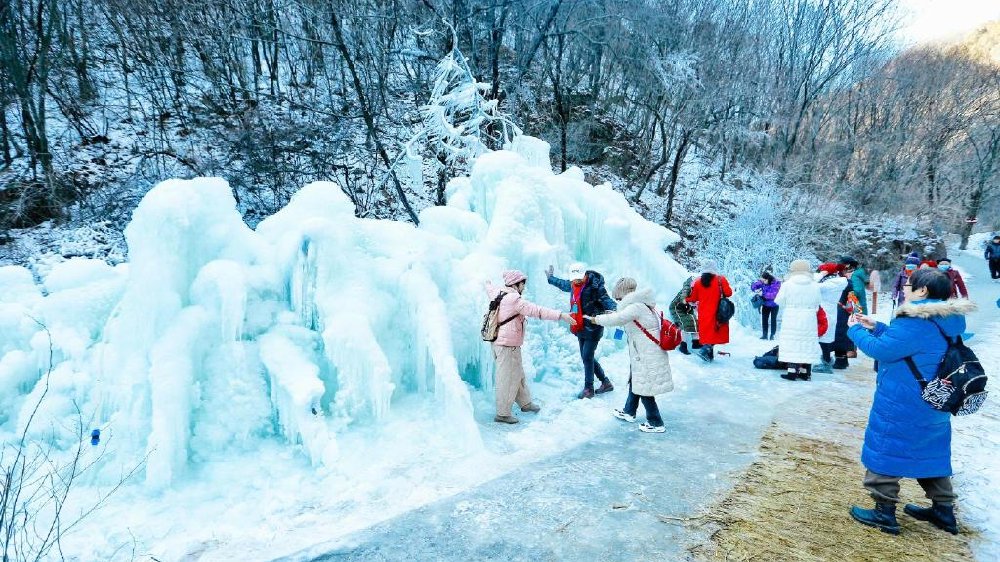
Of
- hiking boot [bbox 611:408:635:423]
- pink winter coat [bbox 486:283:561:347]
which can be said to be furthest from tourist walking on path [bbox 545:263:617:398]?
pink winter coat [bbox 486:283:561:347]

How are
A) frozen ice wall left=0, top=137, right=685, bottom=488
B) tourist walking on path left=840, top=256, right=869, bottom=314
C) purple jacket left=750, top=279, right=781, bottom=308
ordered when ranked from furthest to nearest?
purple jacket left=750, top=279, right=781, bottom=308 → tourist walking on path left=840, top=256, right=869, bottom=314 → frozen ice wall left=0, top=137, right=685, bottom=488

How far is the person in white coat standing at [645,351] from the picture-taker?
15.4ft

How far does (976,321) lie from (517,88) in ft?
42.4

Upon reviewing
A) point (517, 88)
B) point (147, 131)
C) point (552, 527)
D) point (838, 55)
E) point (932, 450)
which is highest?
point (838, 55)

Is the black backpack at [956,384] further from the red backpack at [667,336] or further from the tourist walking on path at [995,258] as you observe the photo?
the tourist walking on path at [995,258]

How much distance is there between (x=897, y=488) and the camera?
3.17 m

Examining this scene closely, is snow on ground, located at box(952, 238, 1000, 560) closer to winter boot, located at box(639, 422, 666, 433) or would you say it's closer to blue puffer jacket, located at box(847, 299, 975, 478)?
blue puffer jacket, located at box(847, 299, 975, 478)

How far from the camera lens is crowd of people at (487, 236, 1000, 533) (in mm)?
3029

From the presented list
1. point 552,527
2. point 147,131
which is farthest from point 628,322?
point 147,131

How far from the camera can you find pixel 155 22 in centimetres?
1380

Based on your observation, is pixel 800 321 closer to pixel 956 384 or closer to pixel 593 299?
pixel 593 299

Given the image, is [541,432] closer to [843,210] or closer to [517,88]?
[517,88]

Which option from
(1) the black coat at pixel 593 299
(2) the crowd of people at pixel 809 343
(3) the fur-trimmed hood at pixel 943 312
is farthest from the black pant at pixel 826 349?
(3) the fur-trimmed hood at pixel 943 312

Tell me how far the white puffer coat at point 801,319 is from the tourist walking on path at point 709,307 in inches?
33.4
